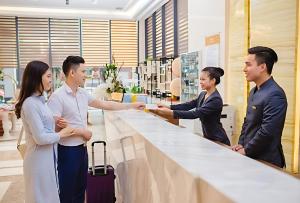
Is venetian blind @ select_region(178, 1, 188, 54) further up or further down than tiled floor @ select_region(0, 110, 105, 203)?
further up

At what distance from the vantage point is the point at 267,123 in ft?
7.43

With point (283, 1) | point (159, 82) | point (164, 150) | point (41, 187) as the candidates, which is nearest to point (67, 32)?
point (159, 82)

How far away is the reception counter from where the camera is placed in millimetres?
1170

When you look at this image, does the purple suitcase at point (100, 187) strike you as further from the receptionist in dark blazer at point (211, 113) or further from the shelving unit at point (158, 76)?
the shelving unit at point (158, 76)

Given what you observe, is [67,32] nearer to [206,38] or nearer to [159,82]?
[159,82]

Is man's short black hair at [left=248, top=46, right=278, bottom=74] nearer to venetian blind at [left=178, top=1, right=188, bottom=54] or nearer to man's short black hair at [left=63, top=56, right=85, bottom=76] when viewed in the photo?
man's short black hair at [left=63, top=56, right=85, bottom=76]

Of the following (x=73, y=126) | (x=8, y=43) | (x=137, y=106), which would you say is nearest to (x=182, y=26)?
(x=137, y=106)

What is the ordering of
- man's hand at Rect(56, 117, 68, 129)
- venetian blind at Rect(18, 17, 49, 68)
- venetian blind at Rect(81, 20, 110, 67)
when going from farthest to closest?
1. venetian blind at Rect(81, 20, 110, 67)
2. venetian blind at Rect(18, 17, 49, 68)
3. man's hand at Rect(56, 117, 68, 129)

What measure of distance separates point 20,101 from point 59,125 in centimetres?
36

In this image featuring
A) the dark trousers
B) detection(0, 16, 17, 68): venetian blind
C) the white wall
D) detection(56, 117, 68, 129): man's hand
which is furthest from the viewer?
detection(0, 16, 17, 68): venetian blind

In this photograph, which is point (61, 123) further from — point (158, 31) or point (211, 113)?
point (158, 31)

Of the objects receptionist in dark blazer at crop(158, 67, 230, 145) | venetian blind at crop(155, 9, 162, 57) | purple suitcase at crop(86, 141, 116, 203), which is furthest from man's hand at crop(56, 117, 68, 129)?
venetian blind at crop(155, 9, 162, 57)

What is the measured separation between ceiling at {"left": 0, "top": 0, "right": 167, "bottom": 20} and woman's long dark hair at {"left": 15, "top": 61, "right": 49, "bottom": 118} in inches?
255

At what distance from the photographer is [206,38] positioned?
5215 millimetres
